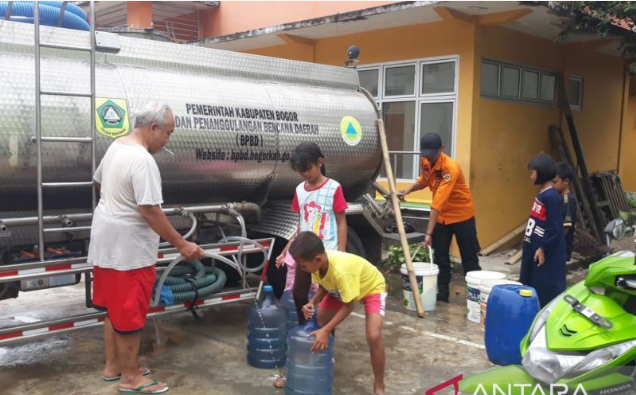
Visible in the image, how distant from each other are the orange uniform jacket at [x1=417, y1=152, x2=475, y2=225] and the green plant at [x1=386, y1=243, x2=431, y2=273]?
643 millimetres

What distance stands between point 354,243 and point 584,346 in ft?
12.2

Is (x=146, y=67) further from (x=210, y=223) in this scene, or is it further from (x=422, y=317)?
(x=422, y=317)

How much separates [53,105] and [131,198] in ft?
3.49

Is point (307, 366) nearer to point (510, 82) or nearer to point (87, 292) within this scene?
point (87, 292)

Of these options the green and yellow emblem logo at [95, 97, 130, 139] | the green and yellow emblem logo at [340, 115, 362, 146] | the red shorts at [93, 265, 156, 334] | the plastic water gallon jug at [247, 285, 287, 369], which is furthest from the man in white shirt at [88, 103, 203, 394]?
the green and yellow emblem logo at [340, 115, 362, 146]

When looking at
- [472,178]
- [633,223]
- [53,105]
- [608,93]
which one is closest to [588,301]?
[53,105]

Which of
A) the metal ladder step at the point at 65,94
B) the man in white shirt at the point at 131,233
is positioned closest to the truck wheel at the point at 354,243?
the man in white shirt at the point at 131,233

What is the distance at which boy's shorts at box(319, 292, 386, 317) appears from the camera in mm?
3635

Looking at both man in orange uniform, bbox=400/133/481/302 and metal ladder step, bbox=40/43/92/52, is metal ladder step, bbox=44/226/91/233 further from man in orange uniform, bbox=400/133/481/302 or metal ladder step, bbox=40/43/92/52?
man in orange uniform, bbox=400/133/481/302

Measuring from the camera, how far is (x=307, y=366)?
3.70 metres

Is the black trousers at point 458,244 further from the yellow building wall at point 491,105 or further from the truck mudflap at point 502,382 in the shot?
the truck mudflap at point 502,382

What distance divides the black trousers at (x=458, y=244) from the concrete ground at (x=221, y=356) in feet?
1.33

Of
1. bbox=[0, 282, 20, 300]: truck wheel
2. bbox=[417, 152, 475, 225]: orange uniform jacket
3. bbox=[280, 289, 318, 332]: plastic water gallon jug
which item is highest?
bbox=[417, 152, 475, 225]: orange uniform jacket

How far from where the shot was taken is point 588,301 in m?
2.97
